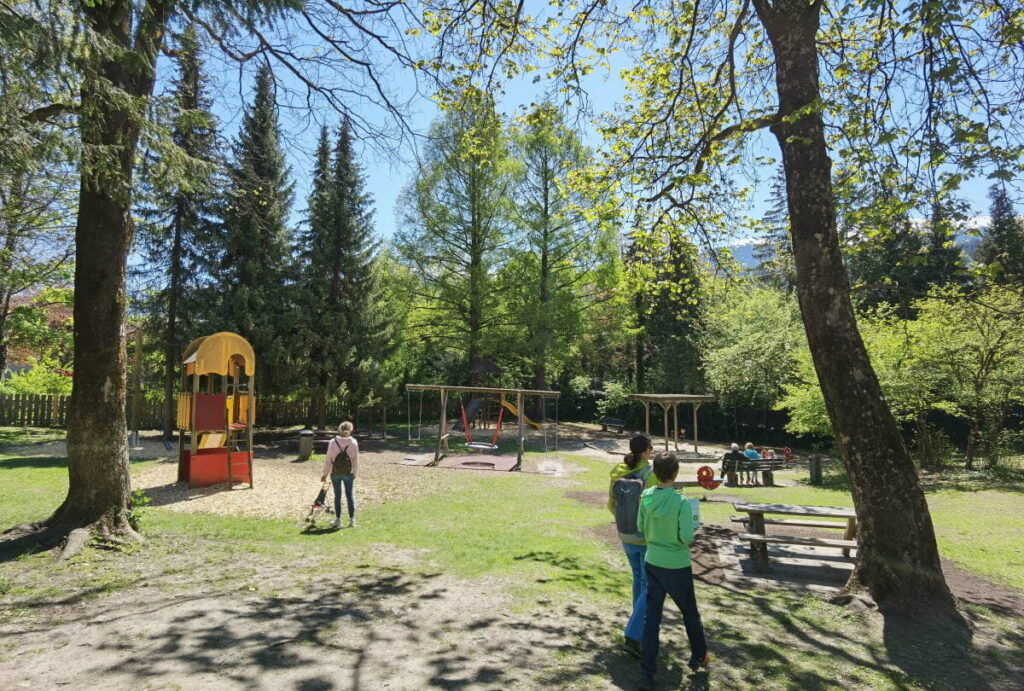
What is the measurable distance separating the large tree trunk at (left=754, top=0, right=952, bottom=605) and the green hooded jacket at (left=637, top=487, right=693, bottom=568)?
2.84m

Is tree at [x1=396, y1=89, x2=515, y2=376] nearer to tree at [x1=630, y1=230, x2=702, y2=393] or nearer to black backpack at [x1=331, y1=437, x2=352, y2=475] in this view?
tree at [x1=630, y1=230, x2=702, y2=393]

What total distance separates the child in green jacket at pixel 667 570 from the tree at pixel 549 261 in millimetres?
24129

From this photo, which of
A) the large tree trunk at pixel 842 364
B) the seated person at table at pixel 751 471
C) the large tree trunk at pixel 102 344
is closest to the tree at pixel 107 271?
the large tree trunk at pixel 102 344

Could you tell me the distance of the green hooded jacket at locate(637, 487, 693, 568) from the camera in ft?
13.7

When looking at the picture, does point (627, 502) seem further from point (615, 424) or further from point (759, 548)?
point (615, 424)

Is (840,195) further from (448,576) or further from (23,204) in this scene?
(23,204)

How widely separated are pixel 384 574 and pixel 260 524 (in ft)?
12.2

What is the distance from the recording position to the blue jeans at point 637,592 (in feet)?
15.5

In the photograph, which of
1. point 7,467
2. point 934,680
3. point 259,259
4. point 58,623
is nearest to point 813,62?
point 934,680

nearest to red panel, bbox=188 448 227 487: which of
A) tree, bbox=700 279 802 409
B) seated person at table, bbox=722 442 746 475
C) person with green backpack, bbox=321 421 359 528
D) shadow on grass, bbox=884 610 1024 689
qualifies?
person with green backpack, bbox=321 421 359 528

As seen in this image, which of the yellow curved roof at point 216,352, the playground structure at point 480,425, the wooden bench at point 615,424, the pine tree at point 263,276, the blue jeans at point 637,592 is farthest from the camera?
the wooden bench at point 615,424

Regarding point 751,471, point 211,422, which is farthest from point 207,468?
point 751,471

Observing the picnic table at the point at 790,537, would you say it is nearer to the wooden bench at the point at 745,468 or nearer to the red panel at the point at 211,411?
the wooden bench at the point at 745,468

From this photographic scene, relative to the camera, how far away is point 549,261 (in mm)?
30188
